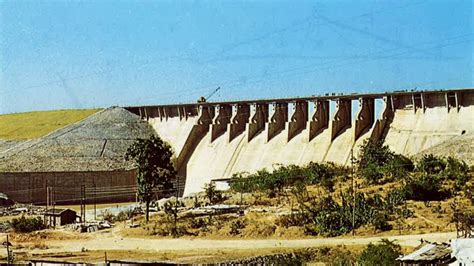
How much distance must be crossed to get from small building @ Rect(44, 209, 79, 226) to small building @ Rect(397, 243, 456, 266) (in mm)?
27545

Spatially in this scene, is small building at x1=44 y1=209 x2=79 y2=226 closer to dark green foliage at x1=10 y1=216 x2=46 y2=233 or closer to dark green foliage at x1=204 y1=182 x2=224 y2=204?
dark green foliage at x1=10 y1=216 x2=46 y2=233

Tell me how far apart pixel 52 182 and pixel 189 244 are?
1334 inches

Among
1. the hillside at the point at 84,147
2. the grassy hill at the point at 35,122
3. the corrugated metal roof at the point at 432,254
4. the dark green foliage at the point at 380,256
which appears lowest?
the dark green foliage at the point at 380,256

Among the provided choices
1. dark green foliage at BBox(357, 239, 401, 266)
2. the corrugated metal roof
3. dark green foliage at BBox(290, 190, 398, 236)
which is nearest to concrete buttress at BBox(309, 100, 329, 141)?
dark green foliage at BBox(290, 190, 398, 236)

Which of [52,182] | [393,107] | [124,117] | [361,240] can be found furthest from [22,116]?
[361,240]

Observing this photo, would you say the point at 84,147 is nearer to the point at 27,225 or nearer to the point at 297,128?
the point at 297,128

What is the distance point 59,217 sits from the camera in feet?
153

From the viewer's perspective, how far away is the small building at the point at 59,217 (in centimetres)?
4672

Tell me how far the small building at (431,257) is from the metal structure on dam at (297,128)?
3077cm

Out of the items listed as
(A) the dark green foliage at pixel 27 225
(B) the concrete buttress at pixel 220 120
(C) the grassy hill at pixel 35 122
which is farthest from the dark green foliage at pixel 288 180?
(C) the grassy hill at pixel 35 122

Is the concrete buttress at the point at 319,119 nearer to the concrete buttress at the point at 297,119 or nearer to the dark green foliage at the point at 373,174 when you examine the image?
the concrete buttress at the point at 297,119

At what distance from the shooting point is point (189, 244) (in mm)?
36375

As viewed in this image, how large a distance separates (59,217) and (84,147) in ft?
90.2

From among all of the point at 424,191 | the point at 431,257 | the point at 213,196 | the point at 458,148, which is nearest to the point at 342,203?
the point at 424,191
